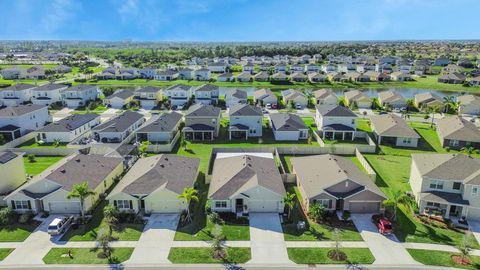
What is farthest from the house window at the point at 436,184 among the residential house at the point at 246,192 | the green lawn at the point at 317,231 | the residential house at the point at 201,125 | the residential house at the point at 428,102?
the residential house at the point at 428,102

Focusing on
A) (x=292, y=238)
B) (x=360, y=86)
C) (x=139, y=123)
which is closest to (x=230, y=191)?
(x=292, y=238)

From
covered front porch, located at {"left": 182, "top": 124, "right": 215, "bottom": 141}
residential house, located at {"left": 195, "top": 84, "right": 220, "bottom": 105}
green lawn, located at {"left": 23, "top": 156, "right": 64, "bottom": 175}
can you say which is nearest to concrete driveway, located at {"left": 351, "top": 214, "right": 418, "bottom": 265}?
covered front porch, located at {"left": 182, "top": 124, "right": 215, "bottom": 141}

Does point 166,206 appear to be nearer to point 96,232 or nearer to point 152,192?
point 152,192

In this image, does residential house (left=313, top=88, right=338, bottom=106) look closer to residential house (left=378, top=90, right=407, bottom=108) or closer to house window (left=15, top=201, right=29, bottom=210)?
residential house (left=378, top=90, right=407, bottom=108)

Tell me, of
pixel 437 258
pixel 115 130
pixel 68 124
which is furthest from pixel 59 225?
pixel 68 124

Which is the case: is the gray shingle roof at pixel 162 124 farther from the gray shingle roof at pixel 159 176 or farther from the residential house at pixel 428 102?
the residential house at pixel 428 102
